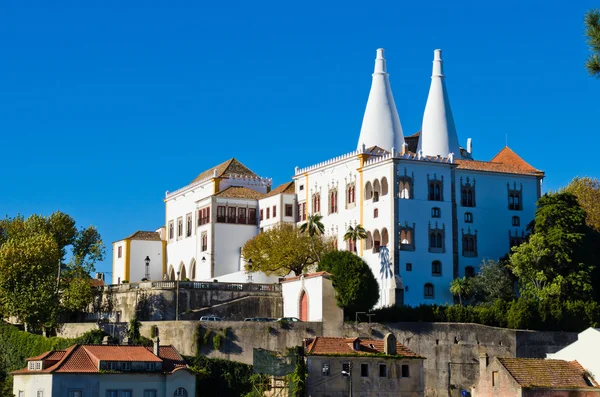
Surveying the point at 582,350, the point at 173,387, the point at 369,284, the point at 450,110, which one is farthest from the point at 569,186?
the point at 173,387

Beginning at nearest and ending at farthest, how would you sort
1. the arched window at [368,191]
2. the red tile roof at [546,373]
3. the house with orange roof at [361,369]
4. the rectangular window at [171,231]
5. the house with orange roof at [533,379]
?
the house with orange roof at [533,379] < the red tile roof at [546,373] < the house with orange roof at [361,369] < the arched window at [368,191] < the rectangular window at [171,231]

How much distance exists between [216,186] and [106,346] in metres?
33.0

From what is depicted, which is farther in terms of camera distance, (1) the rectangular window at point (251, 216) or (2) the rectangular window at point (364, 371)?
(1) the rectangular window at point (251, 216)

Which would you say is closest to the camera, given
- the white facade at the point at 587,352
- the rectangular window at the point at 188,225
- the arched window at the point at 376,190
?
the white facade at the point at 587,352

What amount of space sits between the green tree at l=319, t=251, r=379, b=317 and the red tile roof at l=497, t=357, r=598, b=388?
15689 millimetres

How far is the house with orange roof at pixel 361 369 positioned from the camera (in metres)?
62.0

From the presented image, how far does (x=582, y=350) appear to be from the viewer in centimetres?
6159

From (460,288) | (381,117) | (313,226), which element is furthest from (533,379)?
(381,117)

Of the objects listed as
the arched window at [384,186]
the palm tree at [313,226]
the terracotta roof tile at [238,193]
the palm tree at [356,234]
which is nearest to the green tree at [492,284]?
the palm tree at [356,234]

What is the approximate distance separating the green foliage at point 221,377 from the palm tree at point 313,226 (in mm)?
18550

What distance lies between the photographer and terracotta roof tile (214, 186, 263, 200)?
93188 mm

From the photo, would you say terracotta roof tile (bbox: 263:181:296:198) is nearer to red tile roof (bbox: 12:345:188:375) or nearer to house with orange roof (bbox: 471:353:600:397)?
red tile roof (bbox: 12:345:188:375)

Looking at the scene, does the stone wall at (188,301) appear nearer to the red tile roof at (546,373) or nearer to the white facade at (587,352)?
the white facade at (587,352)

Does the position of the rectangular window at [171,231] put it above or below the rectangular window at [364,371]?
above
